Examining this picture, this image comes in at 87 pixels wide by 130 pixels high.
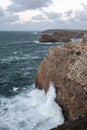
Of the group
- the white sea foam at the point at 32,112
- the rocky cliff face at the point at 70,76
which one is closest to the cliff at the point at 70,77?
the rocky cliff face at the point at 70,76

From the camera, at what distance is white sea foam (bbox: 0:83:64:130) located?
19.7 meters

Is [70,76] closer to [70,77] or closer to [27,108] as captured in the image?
[70,77]

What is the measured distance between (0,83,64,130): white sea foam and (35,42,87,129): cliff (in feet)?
2.75

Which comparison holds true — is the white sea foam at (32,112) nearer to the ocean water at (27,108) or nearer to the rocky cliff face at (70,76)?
the ocean water at (27,108)

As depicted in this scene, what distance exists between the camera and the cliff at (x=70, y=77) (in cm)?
1955

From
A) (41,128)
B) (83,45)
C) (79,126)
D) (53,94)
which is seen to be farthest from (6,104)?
(79,126)

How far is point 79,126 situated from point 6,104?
39.9ft

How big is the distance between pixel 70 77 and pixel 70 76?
0.30 feet

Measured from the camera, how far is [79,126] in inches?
540

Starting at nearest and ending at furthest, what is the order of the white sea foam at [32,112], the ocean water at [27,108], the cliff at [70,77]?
1. the cliff at [70,77]
2. the white sea foam at [32,112]
3. the ocean water at [27,108]

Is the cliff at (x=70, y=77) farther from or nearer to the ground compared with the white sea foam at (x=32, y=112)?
farther from the ground

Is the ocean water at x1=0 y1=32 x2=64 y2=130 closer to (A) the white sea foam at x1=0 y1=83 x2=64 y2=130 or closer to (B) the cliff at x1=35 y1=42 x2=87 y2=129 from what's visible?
(A) the white sea foam at x1=0 y1=83 x2=64 y2=130

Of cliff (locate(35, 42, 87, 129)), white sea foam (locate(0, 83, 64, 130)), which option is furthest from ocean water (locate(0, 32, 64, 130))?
cliff (locate(35, 42, 87, 129))

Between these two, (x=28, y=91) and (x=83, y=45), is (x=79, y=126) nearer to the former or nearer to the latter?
(x=83, y=45)
